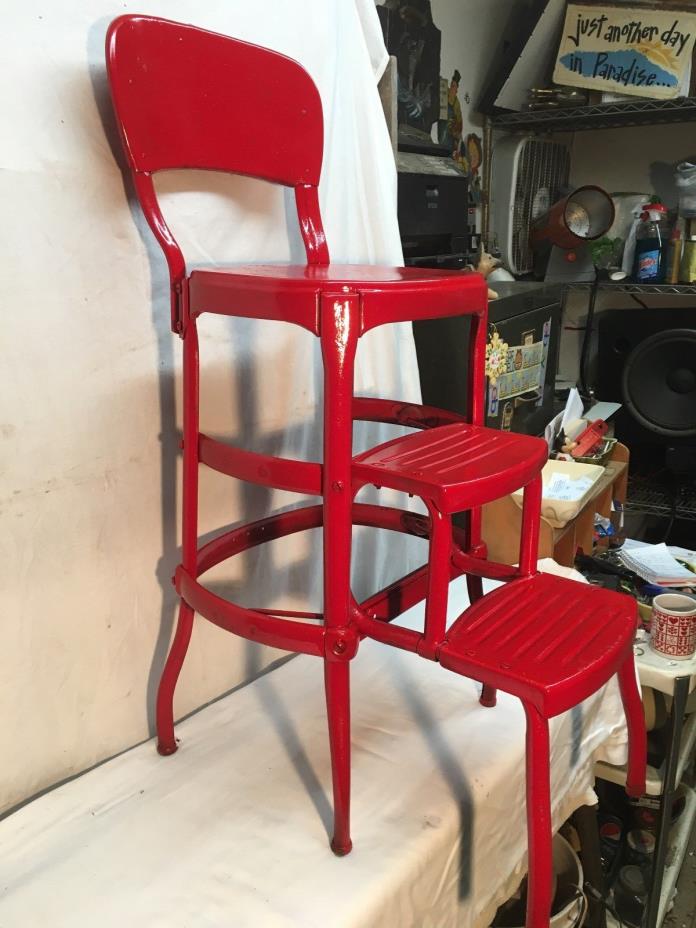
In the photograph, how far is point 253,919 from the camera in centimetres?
69

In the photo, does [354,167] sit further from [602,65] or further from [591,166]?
[591,166]

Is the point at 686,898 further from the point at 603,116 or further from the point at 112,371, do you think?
the point at 603,116

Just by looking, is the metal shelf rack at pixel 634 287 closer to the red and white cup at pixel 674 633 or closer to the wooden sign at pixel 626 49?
the wooden sign at pixel 626 49

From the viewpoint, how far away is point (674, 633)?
122cm

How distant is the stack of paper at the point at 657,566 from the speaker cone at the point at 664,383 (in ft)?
2.25

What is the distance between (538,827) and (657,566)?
97 centimetres

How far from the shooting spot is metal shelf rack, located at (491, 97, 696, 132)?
209 centimetres

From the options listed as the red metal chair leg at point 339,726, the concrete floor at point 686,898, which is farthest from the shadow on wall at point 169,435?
the concrete floor at point 686,898

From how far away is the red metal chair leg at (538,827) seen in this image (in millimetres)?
696

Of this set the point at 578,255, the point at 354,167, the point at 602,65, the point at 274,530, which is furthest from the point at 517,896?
the point at 602,65

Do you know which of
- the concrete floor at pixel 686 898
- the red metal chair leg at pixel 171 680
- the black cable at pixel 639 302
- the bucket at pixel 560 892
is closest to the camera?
the red metal chair leg at pixel 171 680

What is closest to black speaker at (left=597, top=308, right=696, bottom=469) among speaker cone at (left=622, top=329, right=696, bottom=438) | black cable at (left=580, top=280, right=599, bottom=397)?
speaker cone at (left=622, top=329, right=696, bottom=438)

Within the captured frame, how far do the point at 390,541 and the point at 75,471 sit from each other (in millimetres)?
653

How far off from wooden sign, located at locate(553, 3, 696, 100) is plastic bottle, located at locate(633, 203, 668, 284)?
32 cm
